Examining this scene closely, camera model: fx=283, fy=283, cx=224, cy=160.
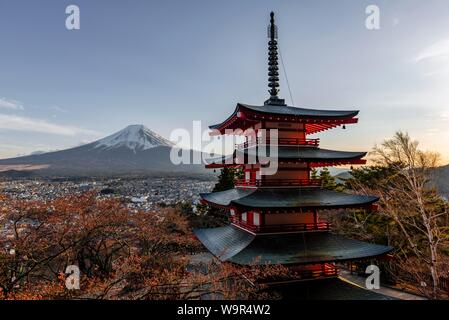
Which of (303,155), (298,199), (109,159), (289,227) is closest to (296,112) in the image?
(303,155)

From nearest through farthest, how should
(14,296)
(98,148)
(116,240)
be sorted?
(14,296)
(116,240)
(98,148)

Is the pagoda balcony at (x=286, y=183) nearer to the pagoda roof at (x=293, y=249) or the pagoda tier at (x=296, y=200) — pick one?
the pagoda tier at (x=296, y=200)

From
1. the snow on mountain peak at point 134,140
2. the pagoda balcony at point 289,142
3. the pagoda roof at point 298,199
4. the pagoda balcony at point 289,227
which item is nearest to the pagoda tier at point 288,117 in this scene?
the pagoda balcony at point 289,142

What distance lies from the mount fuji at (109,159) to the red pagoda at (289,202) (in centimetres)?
6468

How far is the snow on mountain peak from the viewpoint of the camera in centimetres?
11850

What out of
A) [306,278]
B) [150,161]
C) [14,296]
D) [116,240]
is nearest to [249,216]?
[306,278]

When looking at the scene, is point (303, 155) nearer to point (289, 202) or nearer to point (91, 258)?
point (289, 202)

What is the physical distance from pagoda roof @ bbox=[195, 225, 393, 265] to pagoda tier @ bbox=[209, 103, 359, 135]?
5.03 m

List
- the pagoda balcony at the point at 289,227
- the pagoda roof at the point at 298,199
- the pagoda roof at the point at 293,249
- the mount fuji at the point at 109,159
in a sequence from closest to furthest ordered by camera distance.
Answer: the pagoda roof at the point at 293,249 → the pagoda roof at the point at 298,199 → the pagoda balcony at the point at 289,227 → the mount fuji at the point at 109,159

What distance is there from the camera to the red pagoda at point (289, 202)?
11.2 meters

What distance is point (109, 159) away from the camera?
96750 millimetres

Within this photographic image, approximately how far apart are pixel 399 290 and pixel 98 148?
355ft
